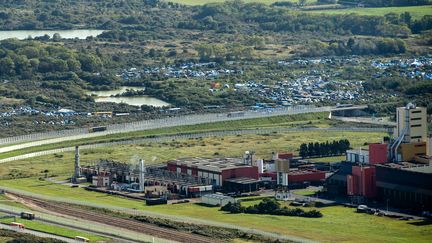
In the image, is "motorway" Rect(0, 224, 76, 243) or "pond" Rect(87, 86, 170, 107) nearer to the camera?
"motorway" Rect(0, 224, 76, 243)

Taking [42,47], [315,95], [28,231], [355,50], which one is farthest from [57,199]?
[355,50]

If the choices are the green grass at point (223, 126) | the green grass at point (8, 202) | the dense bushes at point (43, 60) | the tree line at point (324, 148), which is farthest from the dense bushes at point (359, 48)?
the green grass at point (8, 202)

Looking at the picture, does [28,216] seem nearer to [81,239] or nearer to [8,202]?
[8,202]

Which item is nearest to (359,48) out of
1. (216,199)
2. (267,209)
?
(216,199)

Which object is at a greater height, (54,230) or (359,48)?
(359,48)

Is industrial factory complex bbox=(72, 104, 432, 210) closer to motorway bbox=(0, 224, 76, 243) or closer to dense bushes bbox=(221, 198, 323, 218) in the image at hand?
dense bushes bbox=(221, 198, 323, 218)

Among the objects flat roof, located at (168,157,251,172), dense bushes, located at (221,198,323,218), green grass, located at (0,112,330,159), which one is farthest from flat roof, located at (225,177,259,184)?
green grass, located at (0,112,330,159)
